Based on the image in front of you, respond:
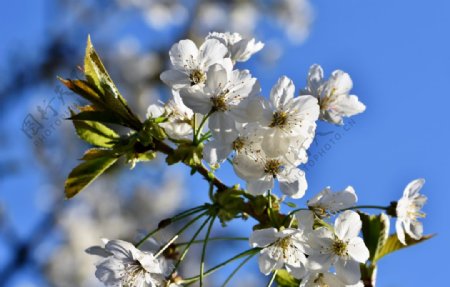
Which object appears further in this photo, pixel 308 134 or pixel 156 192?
pixel 156 192

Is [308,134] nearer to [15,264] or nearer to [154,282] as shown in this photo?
[154,282]

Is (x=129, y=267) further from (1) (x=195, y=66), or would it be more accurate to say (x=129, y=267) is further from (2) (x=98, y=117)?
(1) (x=195, y=66)

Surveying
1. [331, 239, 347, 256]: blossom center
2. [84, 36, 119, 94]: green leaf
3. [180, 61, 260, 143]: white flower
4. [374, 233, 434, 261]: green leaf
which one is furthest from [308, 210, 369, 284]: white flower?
[84, 36, 119, 94]: green leaf

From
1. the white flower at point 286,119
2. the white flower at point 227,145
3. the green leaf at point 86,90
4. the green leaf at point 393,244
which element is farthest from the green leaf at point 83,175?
the green leaf at point 393,244

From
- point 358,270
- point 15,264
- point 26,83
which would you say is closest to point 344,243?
point 358,270

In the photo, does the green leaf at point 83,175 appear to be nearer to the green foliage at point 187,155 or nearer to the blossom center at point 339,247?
the green foliage at point 187,155

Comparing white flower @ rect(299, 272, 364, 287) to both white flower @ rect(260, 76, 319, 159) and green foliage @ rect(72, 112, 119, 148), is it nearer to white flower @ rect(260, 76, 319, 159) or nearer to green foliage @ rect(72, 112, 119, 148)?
white flower @ rect(260, 76, 319, 159)
